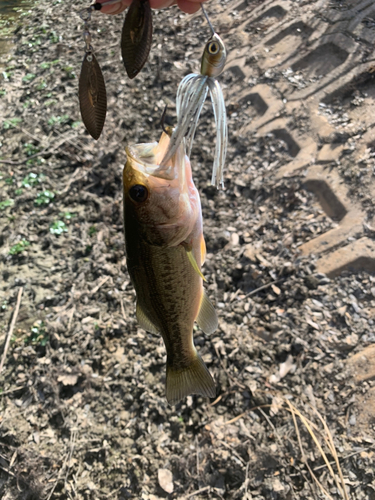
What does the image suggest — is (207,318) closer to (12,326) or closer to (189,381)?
(189,381)

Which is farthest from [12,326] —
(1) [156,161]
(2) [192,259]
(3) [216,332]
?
(1) [156,161]

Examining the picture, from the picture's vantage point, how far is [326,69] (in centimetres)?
483

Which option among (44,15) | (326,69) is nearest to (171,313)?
(326,69)

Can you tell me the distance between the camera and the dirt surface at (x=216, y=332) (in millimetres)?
2871

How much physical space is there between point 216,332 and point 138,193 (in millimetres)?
2202

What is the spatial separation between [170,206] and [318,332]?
7.20 feet

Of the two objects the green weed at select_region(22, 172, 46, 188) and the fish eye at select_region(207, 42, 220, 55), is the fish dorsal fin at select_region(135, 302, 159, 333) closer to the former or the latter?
the fish eye at select_region(207, 42, 220, 55)

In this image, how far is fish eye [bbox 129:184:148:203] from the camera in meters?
1.58

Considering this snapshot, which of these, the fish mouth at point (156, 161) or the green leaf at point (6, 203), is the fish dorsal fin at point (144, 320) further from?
the green leaf at point (6, 203)

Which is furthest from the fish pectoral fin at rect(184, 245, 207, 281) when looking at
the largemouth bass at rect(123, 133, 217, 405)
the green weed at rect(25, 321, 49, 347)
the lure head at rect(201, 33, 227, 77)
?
the green weed at rect(25, 321, 49, 347)

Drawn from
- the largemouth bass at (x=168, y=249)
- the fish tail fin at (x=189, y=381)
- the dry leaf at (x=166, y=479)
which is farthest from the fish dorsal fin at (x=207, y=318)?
the dry leaf at (x=166, y=479)

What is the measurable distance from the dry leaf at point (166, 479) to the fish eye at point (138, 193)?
2314 mm

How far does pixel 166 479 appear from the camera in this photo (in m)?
2.87

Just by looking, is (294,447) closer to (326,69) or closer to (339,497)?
(339,497)
